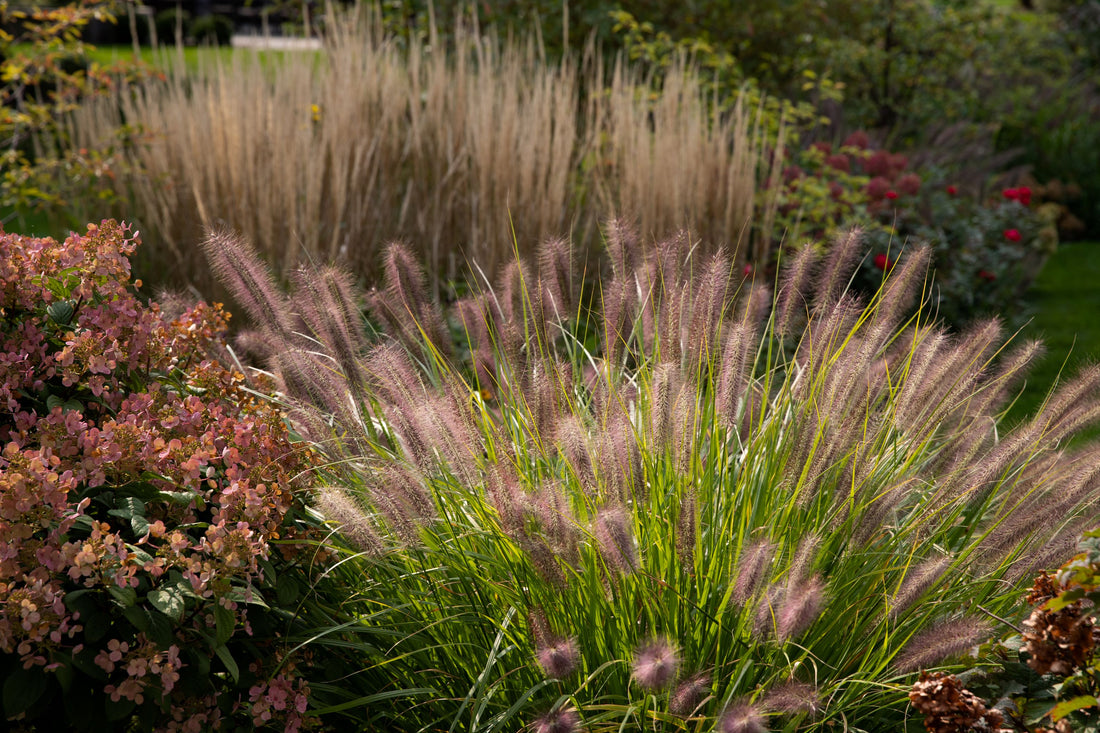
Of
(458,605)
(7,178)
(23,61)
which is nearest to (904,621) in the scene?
(458,605)

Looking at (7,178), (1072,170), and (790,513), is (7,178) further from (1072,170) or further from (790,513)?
(1072,170)

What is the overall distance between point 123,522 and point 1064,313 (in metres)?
6.84

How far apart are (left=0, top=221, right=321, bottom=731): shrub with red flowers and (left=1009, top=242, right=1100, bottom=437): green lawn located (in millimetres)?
4171

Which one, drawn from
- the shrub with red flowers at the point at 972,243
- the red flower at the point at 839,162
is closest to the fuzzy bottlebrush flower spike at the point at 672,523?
the shrub with red flowers at the point at 972,243

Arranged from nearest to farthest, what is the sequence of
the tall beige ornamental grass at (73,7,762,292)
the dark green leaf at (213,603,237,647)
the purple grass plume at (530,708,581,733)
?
the purple grass plume at (530,708,581,733), the dark green leaf at (213,603,237,647), the tall beige ornamental grass at (73,7,762,292)

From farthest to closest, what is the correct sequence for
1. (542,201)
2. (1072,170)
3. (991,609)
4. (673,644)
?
(1072,170) < (542,201) < (991,609) < (673,644)

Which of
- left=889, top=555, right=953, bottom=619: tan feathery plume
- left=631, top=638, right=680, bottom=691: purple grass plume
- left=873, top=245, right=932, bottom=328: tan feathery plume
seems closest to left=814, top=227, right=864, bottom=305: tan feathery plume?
left=873, top=245, right=932, bottom=328: tan feathery plume

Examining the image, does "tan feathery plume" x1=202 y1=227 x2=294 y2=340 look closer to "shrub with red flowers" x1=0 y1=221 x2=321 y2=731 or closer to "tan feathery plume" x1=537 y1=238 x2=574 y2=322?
"shrub with red flowers" x1=0 y1=221 x2=321 y2=731

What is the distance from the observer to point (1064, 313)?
22.8 ft

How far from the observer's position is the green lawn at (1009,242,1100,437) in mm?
5660

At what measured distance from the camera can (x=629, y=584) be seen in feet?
5.88

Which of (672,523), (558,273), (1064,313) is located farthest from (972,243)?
(672,523)

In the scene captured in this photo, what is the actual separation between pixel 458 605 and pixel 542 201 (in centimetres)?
290

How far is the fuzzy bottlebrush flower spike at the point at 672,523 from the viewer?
1643mm
